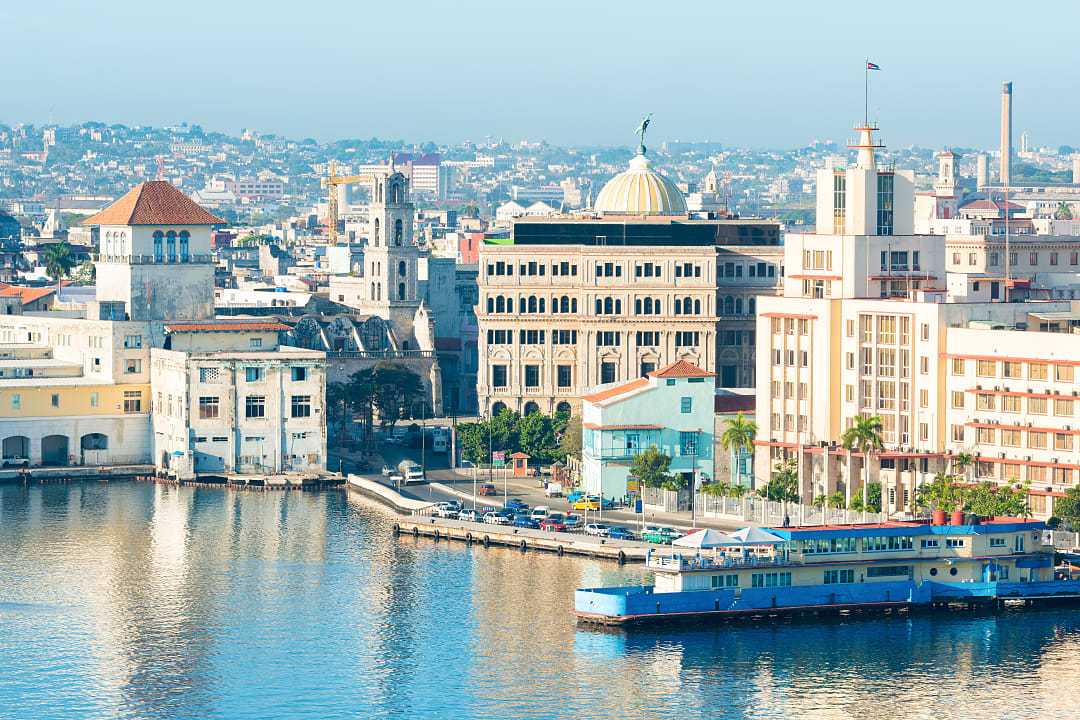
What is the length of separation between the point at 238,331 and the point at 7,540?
→ 2406 centimetres

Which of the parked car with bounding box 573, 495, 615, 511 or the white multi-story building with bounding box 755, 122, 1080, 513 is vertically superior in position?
the white multi-story building with bounding box 755, 122, 1080, 513

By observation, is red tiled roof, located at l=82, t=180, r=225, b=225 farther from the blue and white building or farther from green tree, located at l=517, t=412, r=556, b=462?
the blue and white building

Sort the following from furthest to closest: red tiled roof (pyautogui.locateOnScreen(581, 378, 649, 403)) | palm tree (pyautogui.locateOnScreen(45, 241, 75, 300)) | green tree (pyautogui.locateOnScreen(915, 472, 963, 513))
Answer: palm tree (pyautogui.locateOnScreen(45, 241, 75, 300)) → red tiled roof (pyautogui.locateOnScreen(581, 378, 649, 403)) → green tree (pyautogui.locateOnScreen(915, 472, 963, 513))

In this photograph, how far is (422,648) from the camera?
79875 mm

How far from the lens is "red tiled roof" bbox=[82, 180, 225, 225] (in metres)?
127

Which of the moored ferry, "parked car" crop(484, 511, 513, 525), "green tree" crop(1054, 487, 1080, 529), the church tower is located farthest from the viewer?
the church tower

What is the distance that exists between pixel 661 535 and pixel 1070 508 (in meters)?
14.0

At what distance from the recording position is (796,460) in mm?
102000

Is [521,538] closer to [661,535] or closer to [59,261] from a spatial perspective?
[661,535]

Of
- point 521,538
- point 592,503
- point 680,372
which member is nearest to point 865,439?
point 680,372

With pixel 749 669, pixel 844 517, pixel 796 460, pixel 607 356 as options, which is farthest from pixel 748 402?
pixel 749 669

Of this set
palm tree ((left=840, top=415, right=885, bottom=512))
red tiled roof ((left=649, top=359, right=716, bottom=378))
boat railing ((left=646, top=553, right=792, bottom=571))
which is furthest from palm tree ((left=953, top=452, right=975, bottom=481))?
red tiled roof ((left=649, top=359, right=716, bottom=378))

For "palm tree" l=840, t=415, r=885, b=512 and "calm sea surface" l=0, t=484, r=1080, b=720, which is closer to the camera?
"calm sea surface" l=0, t=484, r=1080, b=720

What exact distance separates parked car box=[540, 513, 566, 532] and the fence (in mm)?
5014
